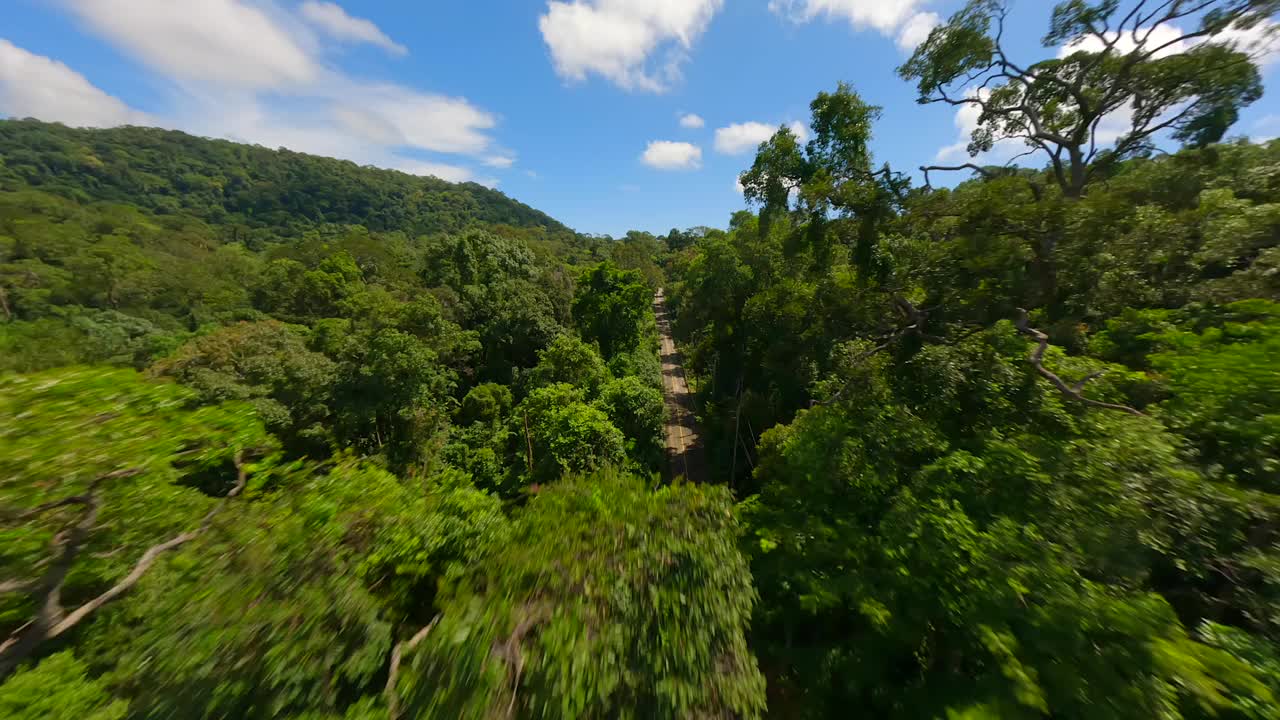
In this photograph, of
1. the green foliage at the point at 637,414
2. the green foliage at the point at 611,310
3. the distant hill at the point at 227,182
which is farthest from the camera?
the distant hill at the point at 227,182

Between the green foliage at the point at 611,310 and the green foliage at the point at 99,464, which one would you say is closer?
the green foliage at the point at 99,464

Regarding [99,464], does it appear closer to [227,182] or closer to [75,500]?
[75,500]

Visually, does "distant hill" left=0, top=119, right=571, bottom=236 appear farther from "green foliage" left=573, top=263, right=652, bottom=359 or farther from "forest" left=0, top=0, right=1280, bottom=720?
"forest" left=0, top=0, right=1280, bottom=720

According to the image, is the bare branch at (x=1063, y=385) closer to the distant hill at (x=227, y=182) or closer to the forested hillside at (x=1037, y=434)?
the forested hillside at (x=1037, y=434)

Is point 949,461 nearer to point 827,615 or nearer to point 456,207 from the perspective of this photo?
point 827,615

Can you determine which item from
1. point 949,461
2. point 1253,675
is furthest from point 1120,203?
point 1253,675

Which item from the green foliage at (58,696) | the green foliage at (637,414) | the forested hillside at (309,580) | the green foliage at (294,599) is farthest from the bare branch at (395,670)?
the green foliage at (637,414)
